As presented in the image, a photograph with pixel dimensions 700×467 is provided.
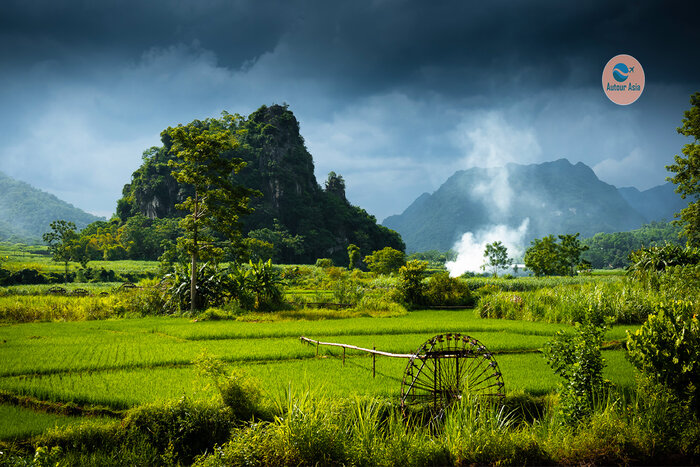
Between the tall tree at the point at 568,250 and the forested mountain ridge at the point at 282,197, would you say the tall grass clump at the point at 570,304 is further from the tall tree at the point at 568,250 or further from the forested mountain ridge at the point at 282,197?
the forested mountain ridge at the point at 282,197

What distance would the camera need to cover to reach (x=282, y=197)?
351ft

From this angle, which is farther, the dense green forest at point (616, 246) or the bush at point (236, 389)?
the dense green forest at point (616, 246)

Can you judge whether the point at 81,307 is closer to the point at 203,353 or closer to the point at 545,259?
the point at 203,353

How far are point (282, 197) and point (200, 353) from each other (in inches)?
3990

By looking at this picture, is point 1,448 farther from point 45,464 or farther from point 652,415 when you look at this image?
point 652,415

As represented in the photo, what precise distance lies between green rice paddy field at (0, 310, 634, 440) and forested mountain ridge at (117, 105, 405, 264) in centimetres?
7488

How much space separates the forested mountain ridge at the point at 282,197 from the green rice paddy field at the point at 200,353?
74.9 metres

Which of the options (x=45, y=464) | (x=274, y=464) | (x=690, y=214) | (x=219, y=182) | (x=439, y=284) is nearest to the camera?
(x=45, y=464)

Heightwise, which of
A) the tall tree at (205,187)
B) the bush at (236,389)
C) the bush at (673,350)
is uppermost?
the tall tree at (205,187)

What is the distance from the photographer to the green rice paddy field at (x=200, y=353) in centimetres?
740

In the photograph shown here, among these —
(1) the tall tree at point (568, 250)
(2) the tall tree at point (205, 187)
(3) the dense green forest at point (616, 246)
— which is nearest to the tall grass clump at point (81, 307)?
(2) the tall tree at point (205, 187)

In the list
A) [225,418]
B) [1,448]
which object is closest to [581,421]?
[225,418]

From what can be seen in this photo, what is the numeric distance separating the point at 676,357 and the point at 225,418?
20.3 ft

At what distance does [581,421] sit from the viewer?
17.9ft
